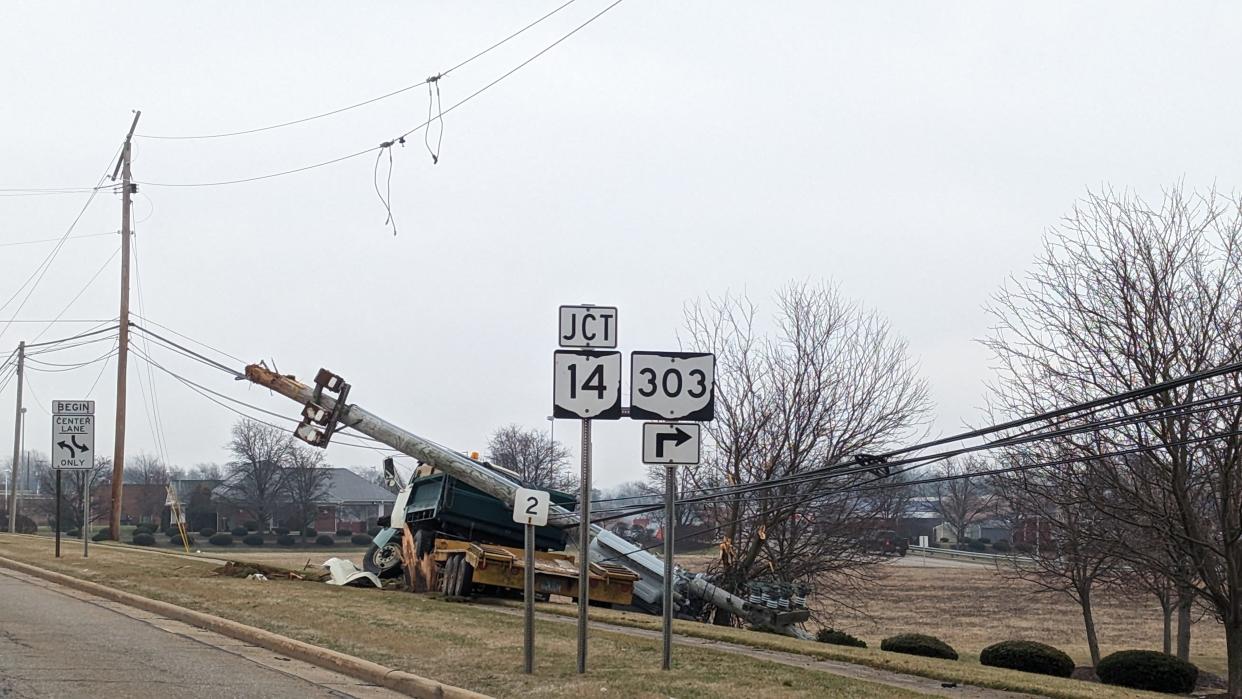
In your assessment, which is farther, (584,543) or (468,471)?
(468,471)

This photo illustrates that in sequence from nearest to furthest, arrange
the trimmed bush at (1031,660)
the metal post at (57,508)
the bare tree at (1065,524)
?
the trimmed bush at (1031,660) < the bare tree at (1065,524) < the metal post at (57,508)

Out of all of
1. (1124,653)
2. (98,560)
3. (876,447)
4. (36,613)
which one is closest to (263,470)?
(98,560)

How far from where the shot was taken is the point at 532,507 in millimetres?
11273

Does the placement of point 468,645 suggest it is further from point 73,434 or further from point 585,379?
point 73,434

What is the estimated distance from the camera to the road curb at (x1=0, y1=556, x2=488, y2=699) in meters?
10.5

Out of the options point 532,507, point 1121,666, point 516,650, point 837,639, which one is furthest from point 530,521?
point 837,639

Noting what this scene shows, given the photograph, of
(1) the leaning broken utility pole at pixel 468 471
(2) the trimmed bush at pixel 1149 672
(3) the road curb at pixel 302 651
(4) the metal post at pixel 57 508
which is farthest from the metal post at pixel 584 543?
(4) the metal post at pixel 57 508

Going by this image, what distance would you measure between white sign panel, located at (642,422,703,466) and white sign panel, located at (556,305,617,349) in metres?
0.87

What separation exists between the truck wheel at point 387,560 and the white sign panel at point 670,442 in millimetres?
13821

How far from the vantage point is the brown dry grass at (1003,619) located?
97.6 feet

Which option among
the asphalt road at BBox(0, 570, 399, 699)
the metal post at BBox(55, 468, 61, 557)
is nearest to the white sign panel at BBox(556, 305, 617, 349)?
the asphalt road at BBox(0, 570, 399, 699)

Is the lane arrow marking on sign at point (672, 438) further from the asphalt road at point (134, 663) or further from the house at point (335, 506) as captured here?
the house at point (335, 506)

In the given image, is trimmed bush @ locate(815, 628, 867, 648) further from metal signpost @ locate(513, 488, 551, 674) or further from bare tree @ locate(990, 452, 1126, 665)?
metal signpost @ locate(513, 488, 551, 674)

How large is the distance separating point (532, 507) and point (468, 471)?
1141cm
